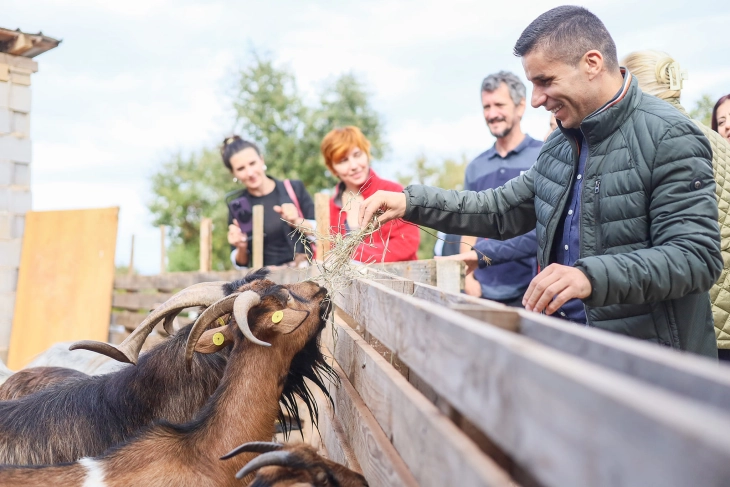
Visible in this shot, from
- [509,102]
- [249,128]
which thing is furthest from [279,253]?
[249,128]

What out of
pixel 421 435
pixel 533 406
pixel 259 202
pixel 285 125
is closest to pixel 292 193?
pixel 259 202

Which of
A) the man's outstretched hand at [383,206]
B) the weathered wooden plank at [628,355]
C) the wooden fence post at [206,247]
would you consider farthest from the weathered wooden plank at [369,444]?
the wooden fence post at [206,247]

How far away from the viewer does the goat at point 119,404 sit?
12.7 ft

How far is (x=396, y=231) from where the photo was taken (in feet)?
19.1

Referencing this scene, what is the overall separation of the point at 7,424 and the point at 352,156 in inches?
128

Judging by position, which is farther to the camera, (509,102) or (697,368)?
(509,102)

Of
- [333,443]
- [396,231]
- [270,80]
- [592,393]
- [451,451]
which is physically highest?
[270,80]

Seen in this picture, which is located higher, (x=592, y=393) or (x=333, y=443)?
(x=592, y=393)

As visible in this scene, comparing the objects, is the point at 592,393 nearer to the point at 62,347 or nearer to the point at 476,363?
the point at 476,363

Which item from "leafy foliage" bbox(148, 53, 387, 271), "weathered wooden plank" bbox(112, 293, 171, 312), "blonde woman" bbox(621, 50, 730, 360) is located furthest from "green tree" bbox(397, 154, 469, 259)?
"blonde woman" bbox(621, 50, 730, 360)

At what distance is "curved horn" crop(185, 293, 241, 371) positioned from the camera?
11.6 ft

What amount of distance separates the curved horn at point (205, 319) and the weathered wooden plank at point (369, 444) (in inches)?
29.0

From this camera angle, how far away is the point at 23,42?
12.4 metres

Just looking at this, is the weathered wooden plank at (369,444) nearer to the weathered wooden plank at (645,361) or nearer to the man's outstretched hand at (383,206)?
the weathered wooden plank at (645,361)
